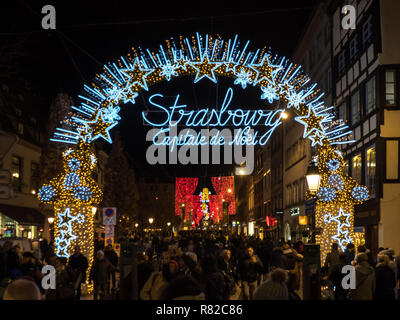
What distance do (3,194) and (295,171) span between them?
133 ft

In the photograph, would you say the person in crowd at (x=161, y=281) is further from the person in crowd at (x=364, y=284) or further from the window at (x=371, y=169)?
the window at (x=371, y=169)

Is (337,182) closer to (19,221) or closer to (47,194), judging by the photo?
(47,194)

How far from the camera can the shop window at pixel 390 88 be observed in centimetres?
2692

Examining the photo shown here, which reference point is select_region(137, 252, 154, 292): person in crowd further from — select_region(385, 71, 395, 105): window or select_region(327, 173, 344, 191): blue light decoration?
select_region(385, 71, 395, 105): window

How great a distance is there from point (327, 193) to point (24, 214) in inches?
1069

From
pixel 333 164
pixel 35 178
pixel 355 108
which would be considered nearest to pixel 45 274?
pixel 333 164

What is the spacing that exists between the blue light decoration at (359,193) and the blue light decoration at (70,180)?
30.3 ft

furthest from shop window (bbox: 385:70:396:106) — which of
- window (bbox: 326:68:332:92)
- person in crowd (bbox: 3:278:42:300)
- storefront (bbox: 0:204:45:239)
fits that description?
storefront (bbox: 0:204:45:239)

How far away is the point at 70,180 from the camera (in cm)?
2047

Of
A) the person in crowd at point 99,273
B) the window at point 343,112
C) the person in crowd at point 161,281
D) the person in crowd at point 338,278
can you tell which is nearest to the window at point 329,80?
the window at point 343,112
